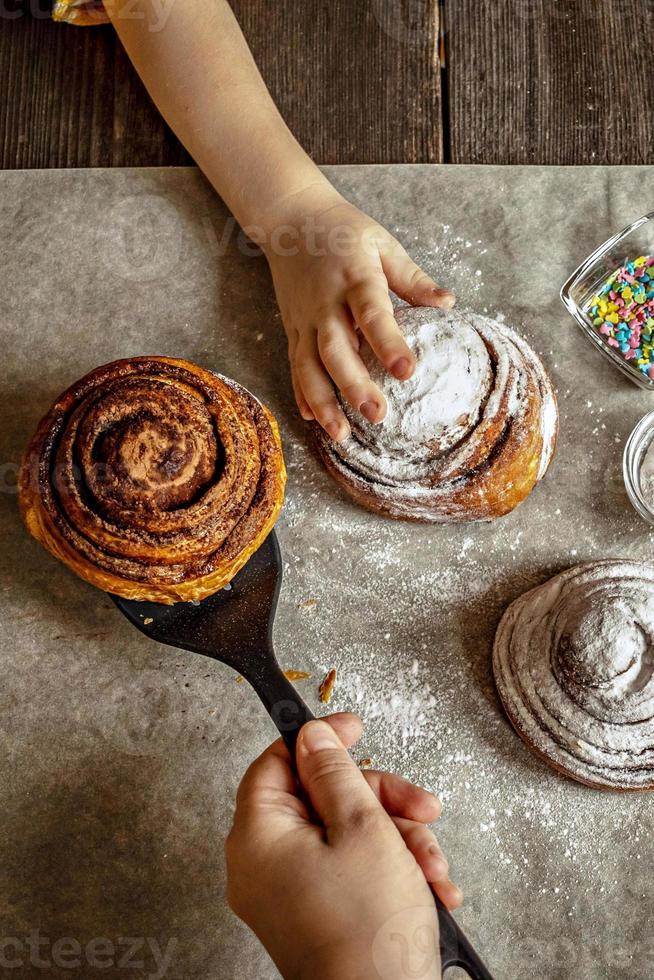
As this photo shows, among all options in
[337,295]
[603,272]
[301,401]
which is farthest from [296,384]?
[603,272]

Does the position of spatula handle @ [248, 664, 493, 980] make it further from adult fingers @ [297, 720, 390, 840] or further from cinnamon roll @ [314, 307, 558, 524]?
cinnamon roll @ [314, 307, 558, 524]

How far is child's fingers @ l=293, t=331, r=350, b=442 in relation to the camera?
117cm

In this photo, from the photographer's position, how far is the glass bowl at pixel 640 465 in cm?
124

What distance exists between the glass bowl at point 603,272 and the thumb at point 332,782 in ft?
2.31

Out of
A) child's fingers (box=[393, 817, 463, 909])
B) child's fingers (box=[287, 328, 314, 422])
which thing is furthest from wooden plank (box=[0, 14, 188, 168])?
child's fingers (box=[393, 817, 463, 909])

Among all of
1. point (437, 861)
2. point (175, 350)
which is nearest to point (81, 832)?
point (437, 861)

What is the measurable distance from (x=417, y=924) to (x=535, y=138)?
1.17 metres

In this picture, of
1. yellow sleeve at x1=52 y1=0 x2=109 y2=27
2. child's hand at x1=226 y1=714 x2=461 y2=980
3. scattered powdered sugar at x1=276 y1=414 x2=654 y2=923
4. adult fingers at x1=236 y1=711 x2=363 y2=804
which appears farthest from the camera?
yellow sleeve at x1=52 y1=0 x2=109 y2=27

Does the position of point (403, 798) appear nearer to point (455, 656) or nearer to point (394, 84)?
point (455, 656)

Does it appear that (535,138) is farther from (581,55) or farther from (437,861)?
(437,861)

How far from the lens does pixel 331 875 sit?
0.88 m

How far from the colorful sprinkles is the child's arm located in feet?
0.84

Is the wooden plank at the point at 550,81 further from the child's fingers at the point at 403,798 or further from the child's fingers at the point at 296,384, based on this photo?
the child's fingers at the point at 403,798

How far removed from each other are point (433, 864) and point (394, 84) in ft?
3.87
